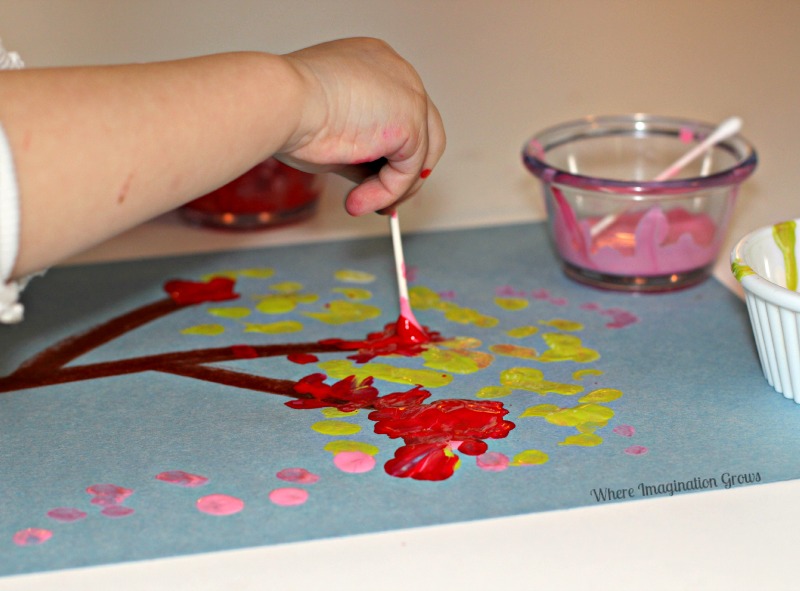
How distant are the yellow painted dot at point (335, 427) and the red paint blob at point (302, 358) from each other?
0.11m

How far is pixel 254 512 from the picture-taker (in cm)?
59

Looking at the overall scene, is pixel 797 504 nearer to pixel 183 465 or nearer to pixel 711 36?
pixel 183 465

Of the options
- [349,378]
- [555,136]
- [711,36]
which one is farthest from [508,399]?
[711,36]

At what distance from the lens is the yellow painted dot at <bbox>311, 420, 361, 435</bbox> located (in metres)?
0.67

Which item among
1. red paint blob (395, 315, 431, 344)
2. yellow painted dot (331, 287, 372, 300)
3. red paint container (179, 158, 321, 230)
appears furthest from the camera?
red paint container (179, 158, 321, 230)

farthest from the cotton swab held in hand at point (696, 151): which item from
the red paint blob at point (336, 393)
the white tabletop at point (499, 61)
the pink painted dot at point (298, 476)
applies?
the pink painted dot at point (298, 476)

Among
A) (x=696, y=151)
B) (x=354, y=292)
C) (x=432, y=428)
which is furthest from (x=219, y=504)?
(x=696, y=151)

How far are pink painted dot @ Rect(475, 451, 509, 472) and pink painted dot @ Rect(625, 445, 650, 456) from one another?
8 centimetres

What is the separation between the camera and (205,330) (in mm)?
857

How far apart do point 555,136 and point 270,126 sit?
49cm

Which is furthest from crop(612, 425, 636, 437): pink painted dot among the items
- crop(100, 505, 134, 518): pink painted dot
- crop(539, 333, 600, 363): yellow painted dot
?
crop(100, 505, 134, 518): pink painted dot

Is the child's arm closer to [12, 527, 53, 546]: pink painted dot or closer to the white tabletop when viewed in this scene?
[12, 527, 53, 546]: pink painted dot

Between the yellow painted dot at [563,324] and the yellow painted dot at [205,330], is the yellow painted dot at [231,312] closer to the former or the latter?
the yellow painted dot at [205,330]

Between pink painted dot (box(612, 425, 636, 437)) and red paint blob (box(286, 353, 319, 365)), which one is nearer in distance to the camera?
pink painted dot (box(612, 425, 636, 437))
